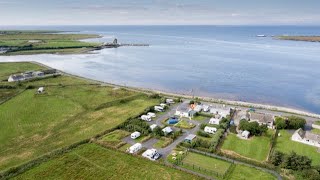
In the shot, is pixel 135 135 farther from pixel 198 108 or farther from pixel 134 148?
pixel 198 108

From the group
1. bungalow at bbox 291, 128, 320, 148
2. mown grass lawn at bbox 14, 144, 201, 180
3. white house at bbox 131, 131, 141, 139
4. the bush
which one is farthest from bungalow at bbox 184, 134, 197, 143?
bungalow at bbox 291, 128, 320, 148

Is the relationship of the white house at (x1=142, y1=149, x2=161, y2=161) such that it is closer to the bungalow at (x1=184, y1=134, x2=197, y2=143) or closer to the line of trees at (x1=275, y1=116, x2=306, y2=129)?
the bungalow at (x1=184, y1=134, x2=197, y2=143)

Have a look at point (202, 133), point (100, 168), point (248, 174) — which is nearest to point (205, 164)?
point (248, 174)

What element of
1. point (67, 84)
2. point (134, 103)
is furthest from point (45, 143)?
point (67, 84)

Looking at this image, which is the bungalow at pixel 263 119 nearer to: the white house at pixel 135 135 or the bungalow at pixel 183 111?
the bungalow at pixel 183 111

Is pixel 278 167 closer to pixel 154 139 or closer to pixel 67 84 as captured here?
pixel 154 139

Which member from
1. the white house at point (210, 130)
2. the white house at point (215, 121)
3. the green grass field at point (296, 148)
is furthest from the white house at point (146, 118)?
the green grass field at point (296, 148)
